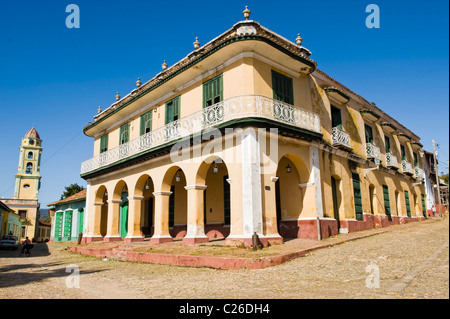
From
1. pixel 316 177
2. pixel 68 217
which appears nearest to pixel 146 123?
pixel 316 177

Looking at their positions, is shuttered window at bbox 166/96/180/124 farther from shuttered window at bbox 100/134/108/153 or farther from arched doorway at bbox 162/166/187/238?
shuttered window at bbox 100/134/108/153

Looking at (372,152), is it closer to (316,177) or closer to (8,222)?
(316,177)

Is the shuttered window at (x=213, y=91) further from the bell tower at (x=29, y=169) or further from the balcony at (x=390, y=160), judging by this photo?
the bell tower at (x=29, y=169)

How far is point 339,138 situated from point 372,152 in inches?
180

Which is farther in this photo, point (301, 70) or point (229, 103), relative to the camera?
point (301, 70)

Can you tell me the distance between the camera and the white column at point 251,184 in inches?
434

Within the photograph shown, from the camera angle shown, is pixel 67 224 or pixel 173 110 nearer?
pixel 173 110

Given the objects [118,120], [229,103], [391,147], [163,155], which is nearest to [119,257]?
[163,155]

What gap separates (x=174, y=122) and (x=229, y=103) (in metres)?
3.29

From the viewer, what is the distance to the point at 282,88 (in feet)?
44.7

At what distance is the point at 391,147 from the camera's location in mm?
23484

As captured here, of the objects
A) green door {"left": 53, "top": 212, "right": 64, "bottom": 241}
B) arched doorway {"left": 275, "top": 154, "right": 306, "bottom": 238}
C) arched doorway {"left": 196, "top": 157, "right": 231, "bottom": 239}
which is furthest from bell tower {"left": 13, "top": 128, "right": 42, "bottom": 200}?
arched doorway {"left": 275, "top": 154, "right": 306, "bottom": 238}
